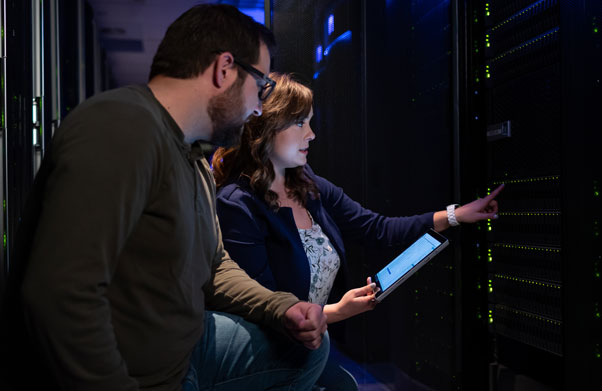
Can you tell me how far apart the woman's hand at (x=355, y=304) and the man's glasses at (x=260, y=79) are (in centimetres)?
67

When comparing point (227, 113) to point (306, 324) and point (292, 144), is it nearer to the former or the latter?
point (306, 324)

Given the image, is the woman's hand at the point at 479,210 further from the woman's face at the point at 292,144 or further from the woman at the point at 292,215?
the woman's face at the point at 292,144

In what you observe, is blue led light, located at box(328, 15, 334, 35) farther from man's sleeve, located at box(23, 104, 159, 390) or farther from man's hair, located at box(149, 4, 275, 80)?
man's sleeve, located at box(23, 104, 159, 390)

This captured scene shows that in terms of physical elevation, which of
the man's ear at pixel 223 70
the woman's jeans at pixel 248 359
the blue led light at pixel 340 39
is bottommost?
the woman's jeans at pixel 248 359

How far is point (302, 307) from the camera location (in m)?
1.13

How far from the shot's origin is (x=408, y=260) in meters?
1.51

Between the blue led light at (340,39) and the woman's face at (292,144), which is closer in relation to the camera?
the woman's face at (292,144)

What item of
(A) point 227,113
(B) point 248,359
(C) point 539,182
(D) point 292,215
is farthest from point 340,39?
(B) point 248,359

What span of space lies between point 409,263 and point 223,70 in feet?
2.67

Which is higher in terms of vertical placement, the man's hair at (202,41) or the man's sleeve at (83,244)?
the man's hair at (202,41)

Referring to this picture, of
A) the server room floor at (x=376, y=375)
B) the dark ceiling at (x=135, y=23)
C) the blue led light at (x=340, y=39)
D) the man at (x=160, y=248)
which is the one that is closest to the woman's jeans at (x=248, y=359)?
the man at (x=160, y=248)

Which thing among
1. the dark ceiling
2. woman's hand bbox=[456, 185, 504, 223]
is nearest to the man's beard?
woman's hand bbox=[456, 185, 504, 223]

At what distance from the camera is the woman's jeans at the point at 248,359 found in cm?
109

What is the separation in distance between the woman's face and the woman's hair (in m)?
0.02
